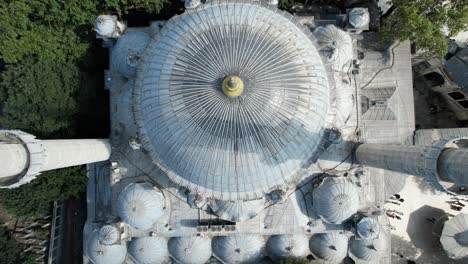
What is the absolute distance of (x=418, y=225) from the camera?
39438 millimetres

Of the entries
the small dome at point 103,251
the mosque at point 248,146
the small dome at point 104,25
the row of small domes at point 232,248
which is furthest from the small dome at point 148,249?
the small dome at point 104,25

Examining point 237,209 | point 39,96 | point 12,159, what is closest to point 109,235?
point 237,209

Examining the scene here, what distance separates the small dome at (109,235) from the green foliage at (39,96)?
9.23 m

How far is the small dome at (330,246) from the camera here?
34719mm

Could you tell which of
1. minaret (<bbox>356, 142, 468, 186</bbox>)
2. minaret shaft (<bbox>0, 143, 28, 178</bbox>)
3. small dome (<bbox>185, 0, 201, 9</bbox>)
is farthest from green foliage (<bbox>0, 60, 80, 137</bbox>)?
minaret (<bbox>356, 142, 468, 186</bbox>)

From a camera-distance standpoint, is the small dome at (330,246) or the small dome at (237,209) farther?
the small dome at (330,246)

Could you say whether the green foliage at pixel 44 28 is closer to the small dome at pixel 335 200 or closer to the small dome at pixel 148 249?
the small dome at pixel 148 249

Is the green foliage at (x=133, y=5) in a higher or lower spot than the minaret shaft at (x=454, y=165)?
higher

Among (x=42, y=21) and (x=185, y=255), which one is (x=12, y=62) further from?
(x=185, y=255)

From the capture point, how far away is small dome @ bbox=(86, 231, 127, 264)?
33.8 meters

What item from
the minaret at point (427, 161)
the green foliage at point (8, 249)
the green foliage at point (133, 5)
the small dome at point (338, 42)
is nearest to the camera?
the minaret at point (427, 161)

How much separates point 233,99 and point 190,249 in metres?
15.2

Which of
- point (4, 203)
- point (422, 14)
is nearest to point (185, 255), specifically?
point (4, 203)

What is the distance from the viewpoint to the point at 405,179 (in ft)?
124
